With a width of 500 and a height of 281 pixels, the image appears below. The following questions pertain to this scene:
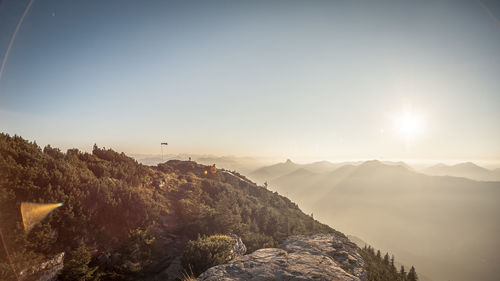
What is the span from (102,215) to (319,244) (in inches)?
613

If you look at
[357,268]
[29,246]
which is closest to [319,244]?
[357,268]

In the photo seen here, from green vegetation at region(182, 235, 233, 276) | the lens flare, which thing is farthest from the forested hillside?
green vegetation at region(182, 235, 233, 276)

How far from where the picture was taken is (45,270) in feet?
33.7

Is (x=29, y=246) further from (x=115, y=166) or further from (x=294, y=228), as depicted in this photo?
(x=294, y=228)

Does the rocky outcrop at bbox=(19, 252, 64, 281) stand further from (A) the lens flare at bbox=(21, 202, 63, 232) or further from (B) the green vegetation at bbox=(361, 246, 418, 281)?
(B) the green vegetation at bbox=(361, 246, 418, 281)

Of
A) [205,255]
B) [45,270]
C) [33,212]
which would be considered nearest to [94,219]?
[33,212]

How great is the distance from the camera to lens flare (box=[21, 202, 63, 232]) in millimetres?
10867

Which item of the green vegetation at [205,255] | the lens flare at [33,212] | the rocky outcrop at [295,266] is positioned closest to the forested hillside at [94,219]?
the lens flare at [33,212]

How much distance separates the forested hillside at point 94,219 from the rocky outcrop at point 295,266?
242 inches

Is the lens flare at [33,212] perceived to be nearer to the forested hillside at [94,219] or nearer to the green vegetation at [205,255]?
the forested hillside at [94,219]

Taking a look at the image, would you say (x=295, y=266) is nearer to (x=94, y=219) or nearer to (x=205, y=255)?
(x=205, y=255)

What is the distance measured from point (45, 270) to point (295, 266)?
1279cm

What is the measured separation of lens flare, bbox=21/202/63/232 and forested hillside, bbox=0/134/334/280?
0.22 meters

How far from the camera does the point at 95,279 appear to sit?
10812mm
